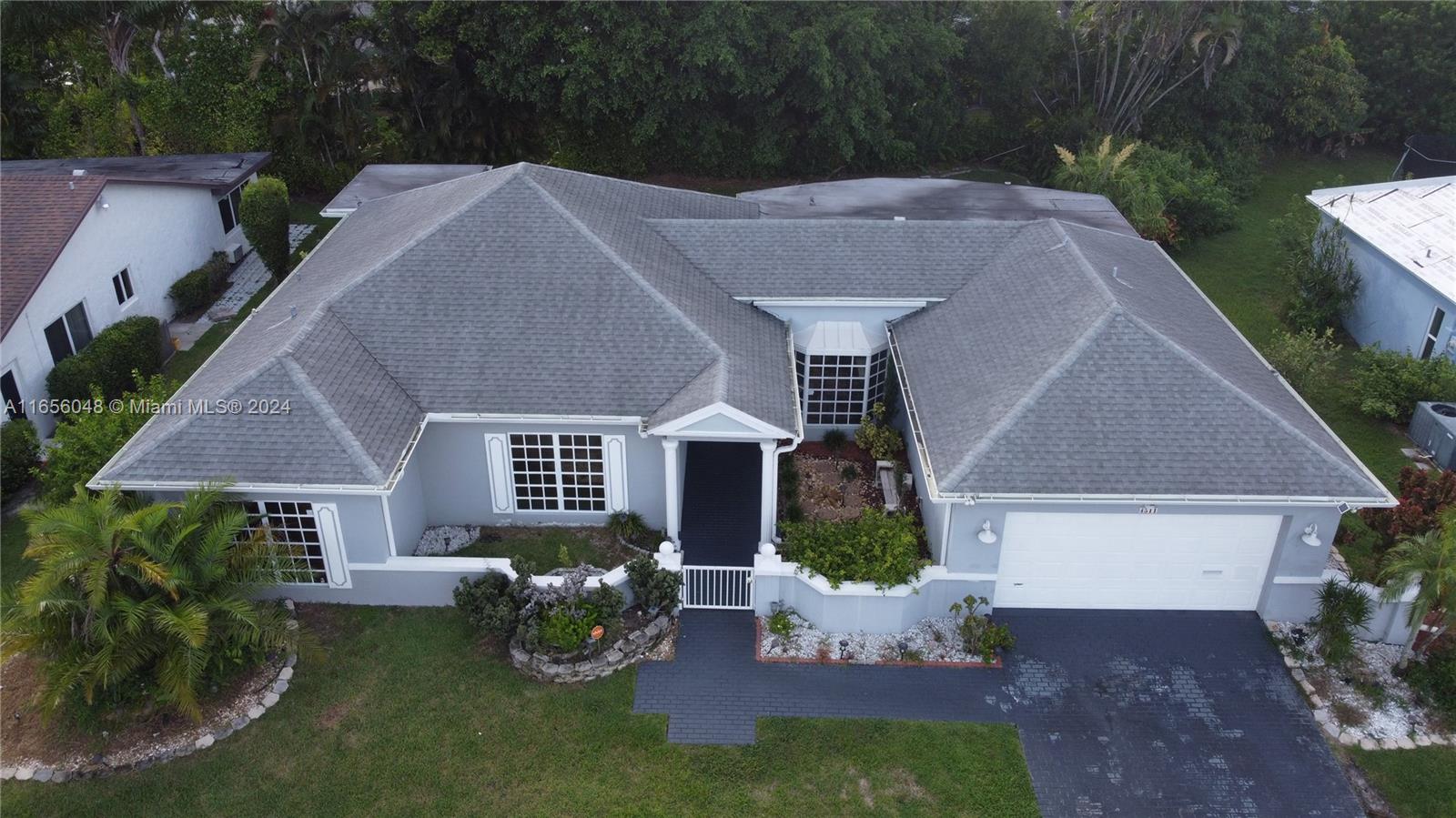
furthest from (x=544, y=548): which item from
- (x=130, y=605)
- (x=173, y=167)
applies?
(x=173, y=167)

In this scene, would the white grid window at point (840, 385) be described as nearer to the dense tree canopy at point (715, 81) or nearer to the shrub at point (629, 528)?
the shrub at point (629, 528)

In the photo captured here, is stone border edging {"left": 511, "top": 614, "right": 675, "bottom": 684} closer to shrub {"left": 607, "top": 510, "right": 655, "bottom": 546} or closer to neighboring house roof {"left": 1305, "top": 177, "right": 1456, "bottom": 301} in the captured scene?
shrub {"left": 607, "top": 510, "right": 655, "bottom": 546}

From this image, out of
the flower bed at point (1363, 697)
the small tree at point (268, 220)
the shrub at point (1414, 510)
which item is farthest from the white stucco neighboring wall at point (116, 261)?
the shrub at point (1414, 510)

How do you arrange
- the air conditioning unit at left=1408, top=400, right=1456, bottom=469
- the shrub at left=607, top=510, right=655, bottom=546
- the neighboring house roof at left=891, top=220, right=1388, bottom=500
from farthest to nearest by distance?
the air conditioning unit at left=1408, top=400, right=1456, bottom=469
the shrub at left=607, top=510, right=655, bottom=546
the neighboring house roof at left=891, top=220, right=1388, bottom=500

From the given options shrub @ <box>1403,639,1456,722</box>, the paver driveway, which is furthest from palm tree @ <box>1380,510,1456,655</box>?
the paver driveway

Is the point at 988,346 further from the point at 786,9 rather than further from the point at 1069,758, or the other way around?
the point at 786,9

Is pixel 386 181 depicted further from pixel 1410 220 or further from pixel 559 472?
pixel 1410 220

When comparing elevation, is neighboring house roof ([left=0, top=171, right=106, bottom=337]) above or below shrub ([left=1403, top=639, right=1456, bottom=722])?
above
